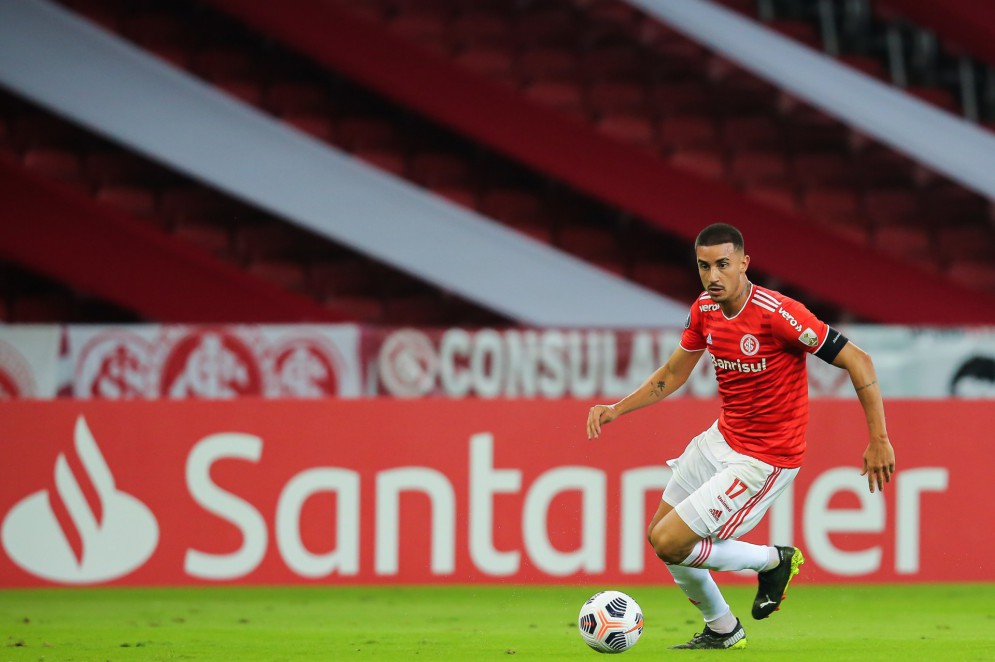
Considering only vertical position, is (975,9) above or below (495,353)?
above

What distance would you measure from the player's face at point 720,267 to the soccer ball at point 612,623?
1.22m

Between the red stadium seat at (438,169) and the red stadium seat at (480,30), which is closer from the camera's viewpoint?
the red stadium seat at (438,169)

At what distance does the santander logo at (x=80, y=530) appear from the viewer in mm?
7184

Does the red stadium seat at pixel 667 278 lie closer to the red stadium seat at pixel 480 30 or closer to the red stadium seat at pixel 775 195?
the red stadium seat at pixel 775 195

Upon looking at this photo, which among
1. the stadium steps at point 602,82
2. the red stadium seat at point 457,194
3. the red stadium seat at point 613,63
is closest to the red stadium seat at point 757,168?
the stadium steps at point 602,82

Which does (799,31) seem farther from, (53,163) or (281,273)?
(53,163)

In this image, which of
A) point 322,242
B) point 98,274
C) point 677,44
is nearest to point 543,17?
point 677,44

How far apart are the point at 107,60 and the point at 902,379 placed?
7812mm

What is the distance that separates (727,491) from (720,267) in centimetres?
86

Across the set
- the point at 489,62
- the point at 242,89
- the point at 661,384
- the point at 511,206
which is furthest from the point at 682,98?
the point at 661,384

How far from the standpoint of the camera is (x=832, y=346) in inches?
192

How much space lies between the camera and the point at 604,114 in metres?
14.0

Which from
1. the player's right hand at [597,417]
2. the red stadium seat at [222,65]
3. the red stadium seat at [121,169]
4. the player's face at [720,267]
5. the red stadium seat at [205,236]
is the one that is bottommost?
the player's right hand at [597,417]

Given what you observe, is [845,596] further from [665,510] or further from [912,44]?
[912,44]
